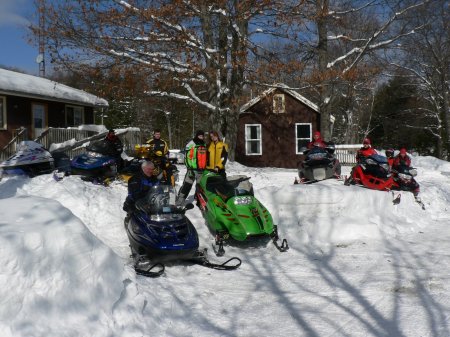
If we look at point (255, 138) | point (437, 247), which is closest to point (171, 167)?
point (437, 247)

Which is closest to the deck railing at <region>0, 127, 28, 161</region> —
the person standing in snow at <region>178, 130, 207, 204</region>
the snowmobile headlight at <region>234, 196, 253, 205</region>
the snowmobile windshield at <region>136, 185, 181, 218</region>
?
the person standing in snow at <region>178, 130, 207, 204</region>

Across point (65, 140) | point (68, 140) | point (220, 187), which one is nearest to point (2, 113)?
point (65, 140)

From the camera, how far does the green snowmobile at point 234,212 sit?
7.25m

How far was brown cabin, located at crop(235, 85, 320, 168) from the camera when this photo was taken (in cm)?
2541

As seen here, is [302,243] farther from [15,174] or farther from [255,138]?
[255,138]

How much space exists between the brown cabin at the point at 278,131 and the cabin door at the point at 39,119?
1024 cm

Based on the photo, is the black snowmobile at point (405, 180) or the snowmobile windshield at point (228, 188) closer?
the snowmobile windshield at point (228, 188)

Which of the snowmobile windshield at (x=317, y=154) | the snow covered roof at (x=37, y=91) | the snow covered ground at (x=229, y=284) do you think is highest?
A: the snow covered roof at (x=37, y=91)

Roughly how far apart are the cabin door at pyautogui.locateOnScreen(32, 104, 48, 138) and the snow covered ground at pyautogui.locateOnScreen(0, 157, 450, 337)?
13266 millimetres

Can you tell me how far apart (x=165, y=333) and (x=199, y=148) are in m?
5.67

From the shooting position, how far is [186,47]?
14.4 m

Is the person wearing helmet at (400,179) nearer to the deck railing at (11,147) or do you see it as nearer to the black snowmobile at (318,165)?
the black snowmobile at (318,165)

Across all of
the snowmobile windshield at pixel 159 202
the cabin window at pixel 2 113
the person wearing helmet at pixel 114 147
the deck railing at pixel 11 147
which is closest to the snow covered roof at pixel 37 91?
the cabin window at pixel 2 113

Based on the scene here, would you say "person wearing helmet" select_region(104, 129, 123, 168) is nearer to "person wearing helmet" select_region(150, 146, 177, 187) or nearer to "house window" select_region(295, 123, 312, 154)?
"person wearing helmet" select_region(150, 146, 177, 187)
